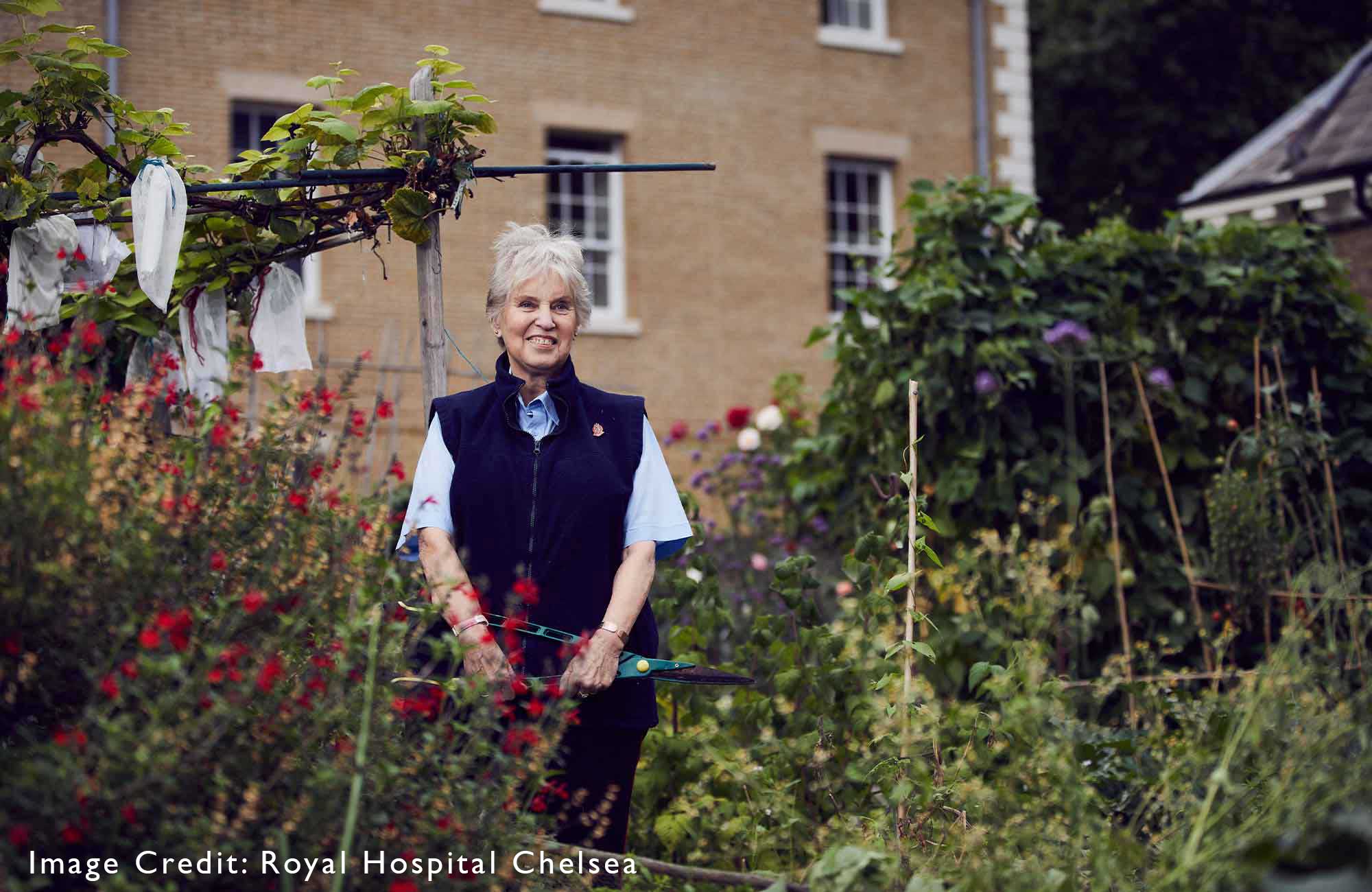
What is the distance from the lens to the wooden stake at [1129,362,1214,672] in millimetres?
5898

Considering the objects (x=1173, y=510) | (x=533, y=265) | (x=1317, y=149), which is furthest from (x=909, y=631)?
(x=1317, y=149)

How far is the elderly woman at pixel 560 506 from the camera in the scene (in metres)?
3.16

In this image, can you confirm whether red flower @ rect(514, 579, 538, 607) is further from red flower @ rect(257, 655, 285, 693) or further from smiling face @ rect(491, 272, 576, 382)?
smiling face @ rect(491, 272, 576, 382)

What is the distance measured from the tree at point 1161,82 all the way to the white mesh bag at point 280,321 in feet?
65.0

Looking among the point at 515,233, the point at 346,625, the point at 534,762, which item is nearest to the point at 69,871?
the point at 346,625

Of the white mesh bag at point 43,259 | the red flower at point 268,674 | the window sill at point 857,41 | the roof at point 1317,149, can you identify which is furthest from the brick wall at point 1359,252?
the red flower at point 268,674

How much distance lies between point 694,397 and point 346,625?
1061 centimetres

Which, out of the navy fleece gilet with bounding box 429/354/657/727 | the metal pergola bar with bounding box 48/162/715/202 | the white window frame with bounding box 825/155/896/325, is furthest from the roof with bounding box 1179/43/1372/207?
the navy fleece gilet with bounding box 429/354/657/727

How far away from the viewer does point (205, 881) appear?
218 cm

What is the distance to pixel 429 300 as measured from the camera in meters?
3.96

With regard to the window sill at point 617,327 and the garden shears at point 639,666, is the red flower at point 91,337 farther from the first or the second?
the window sill at point 617,327

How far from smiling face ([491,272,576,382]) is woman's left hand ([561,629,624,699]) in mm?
670

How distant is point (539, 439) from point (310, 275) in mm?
9049

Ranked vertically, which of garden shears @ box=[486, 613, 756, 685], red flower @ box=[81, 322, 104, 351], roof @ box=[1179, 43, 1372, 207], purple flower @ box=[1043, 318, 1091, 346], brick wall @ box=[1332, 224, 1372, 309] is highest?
roof @ box=[1179, 43, 1372, 207]
